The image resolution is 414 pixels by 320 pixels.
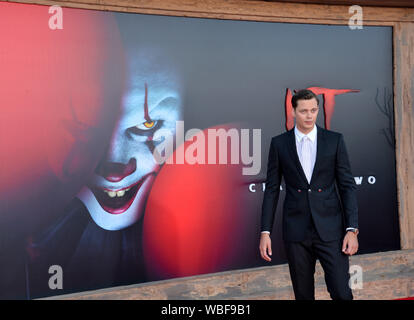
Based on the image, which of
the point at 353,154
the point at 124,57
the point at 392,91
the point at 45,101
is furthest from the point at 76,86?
the point at 392,91

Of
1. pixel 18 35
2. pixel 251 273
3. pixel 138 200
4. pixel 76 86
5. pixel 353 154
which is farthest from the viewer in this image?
pixel 353 154

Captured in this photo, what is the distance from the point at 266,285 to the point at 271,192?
6.62 ft

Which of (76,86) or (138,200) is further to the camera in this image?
(138,200)

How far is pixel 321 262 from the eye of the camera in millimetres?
2910

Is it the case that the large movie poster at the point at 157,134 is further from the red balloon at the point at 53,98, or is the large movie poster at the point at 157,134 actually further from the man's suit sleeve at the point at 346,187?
the man's suit sleeve at the point at 346,187

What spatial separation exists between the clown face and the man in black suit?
1.72 meters

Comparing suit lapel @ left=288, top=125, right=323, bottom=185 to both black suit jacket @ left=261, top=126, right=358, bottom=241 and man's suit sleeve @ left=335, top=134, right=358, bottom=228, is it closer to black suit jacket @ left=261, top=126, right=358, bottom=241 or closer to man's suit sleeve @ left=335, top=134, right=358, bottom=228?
black suit jacket @ left=261, top=126, right=358, bottom=241

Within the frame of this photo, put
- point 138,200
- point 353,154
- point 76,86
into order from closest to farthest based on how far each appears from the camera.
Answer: point 76,86, point 138,200, point 353,154

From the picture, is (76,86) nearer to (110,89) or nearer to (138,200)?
(110,89)

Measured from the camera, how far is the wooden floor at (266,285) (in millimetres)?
4262

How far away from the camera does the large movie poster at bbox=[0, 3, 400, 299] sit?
3828mm

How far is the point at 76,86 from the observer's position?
4031 mm

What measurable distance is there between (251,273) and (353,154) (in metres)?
1.91

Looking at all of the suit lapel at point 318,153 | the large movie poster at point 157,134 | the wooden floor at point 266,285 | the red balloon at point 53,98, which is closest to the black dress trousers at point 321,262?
the suit lapel at point 318,153
